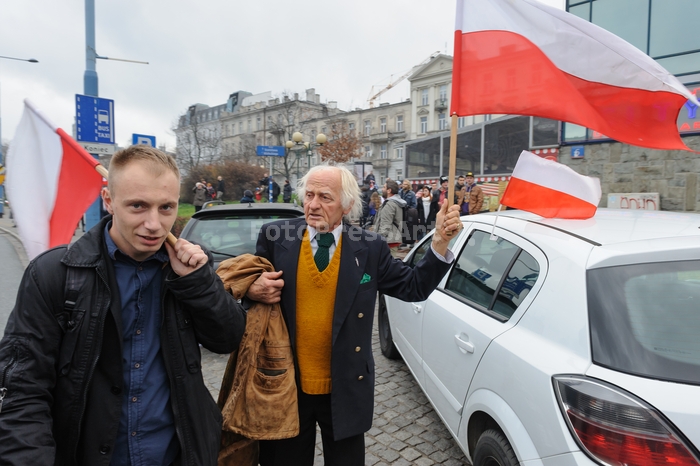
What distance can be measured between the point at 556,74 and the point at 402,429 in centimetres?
273

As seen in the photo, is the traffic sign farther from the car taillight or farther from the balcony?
the balcony

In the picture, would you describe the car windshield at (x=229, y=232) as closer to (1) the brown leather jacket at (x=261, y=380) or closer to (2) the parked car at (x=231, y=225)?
(2) the parked car at (x=231, y=225)

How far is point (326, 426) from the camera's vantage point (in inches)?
86.0

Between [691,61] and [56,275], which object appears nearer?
[56,275]

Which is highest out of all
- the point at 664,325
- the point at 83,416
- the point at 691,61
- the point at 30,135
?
the point at 691,61

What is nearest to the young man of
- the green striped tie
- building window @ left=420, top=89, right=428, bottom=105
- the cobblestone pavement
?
the green striped tie

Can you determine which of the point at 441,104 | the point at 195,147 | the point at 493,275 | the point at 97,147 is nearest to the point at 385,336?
the point at 493,275

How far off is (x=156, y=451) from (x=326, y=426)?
0.89m

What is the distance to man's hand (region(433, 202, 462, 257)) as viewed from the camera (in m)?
2.14

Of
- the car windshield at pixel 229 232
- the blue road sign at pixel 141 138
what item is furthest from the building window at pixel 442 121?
the car windshield at pixel 229 232

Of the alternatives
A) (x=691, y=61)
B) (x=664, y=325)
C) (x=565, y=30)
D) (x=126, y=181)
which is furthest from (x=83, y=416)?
(x=691, y=61)

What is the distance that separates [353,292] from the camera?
6.92 feet

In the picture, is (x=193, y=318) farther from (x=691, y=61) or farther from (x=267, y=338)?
(x=691, y=61)

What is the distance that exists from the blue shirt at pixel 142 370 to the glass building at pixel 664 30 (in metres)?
12.2
